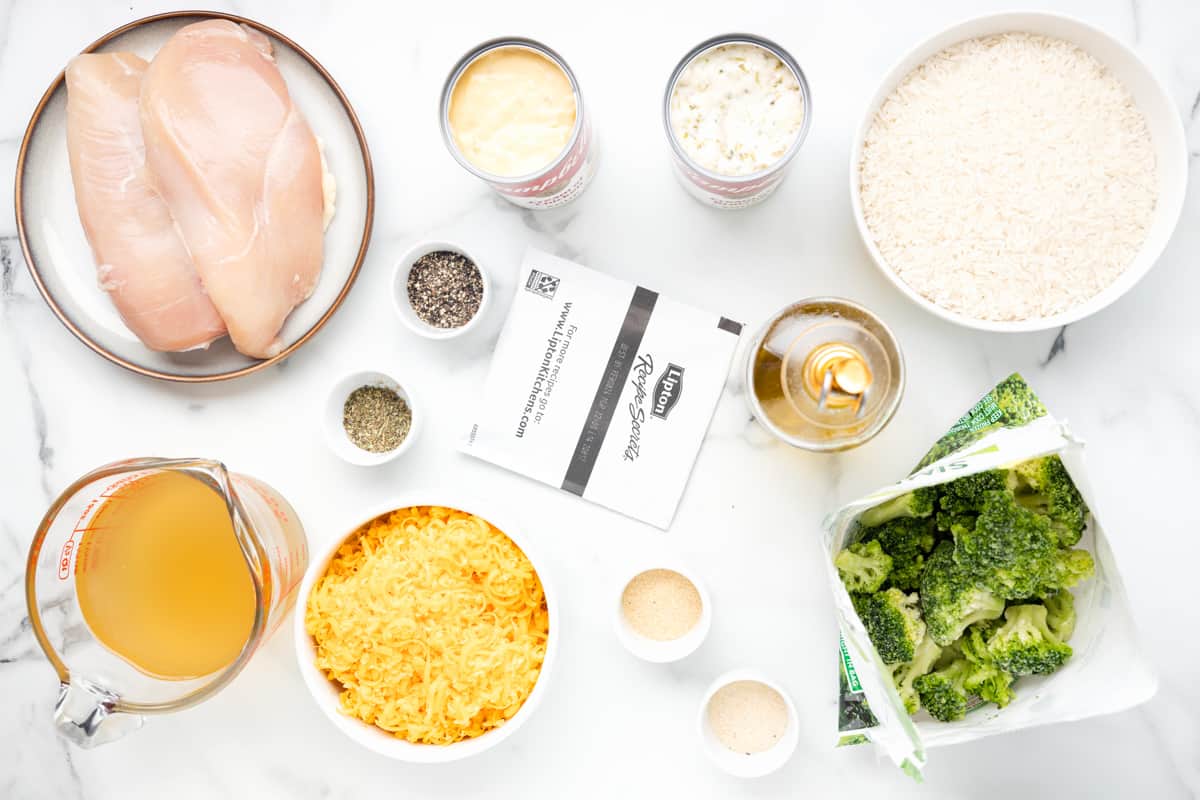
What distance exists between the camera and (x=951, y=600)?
1362mm

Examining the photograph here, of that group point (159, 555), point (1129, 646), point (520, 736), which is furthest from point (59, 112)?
point (1129, 646)

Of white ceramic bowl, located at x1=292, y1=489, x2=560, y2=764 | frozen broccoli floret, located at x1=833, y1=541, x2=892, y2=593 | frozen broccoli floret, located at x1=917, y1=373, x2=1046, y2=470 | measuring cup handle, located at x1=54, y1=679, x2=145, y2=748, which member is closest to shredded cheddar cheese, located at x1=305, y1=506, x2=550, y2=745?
white ceramic bowl, located at x1=292, y1=489, x2=560, y2=764

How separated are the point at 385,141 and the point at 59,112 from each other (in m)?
0.58

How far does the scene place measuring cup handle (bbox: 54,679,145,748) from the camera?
1289mm

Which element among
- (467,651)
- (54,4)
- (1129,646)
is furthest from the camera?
(54,4)

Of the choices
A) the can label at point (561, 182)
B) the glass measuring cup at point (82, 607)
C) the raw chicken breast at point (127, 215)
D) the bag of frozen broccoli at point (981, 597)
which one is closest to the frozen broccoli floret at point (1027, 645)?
the bag of frozen broccoli at point (981, 597)

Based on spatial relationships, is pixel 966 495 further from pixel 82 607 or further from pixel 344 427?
pixel 82 607

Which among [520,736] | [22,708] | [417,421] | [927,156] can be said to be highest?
[927,156]

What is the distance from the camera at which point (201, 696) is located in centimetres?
131

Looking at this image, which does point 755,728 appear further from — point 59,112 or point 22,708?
point 59,112

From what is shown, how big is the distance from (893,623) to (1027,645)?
0.20 m

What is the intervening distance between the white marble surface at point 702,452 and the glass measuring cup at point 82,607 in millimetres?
273

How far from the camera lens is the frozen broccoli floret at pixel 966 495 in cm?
136

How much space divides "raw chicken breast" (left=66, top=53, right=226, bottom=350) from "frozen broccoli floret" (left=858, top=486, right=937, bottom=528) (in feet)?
4.00
